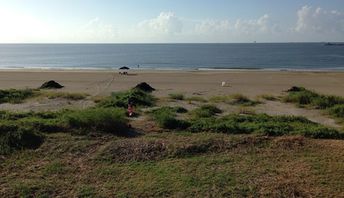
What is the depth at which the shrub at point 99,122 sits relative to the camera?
12.0m

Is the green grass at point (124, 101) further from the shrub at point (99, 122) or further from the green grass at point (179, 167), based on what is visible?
the green grass at point (179, 167)

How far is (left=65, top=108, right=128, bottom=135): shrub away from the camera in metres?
12.0

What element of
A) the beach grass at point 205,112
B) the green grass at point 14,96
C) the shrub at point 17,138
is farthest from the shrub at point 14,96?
the shrub at point 17,138

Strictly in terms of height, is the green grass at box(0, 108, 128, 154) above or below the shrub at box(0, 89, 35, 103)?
above

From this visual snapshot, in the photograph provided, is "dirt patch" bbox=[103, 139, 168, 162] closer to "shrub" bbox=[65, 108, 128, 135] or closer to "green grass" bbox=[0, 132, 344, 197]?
"green grass" bbox=[0, 132, 344, 197]

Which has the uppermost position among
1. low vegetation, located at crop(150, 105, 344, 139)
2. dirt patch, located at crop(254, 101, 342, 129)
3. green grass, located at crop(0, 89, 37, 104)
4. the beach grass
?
low vegetation, located at crop(150, 105, 344, 139)

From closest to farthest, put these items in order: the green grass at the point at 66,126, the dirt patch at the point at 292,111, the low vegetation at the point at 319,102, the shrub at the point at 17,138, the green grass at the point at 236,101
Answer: the shrub at the point at 17,138, the green grass at the point at 66,126, the dirt patch at the point at 292,111, the low vegetation at the point at 319,102, the green grass at the point at 236,101

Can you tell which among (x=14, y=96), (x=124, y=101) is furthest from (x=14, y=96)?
(x=124, y=101)

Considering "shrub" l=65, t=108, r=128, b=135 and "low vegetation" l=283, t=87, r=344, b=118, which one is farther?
"low vegetation" l=283, t=87, r=344, b=118

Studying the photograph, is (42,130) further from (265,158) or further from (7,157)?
(265,158)

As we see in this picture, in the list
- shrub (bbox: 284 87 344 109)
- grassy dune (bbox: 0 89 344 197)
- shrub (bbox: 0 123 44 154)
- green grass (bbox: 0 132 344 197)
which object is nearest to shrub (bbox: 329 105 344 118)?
shrub (bbox: 284 87 344 109)

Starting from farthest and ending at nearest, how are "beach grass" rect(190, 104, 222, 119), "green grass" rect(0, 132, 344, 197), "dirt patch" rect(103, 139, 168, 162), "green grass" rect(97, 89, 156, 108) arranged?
"green grass" rect(97, 89, 156, 108)
"beach grass" rect(190, 104, 222, 119)
"dirt patch" rect(103, 139, 168, 162)
"green grass" rect(0, 132, 344, 197)

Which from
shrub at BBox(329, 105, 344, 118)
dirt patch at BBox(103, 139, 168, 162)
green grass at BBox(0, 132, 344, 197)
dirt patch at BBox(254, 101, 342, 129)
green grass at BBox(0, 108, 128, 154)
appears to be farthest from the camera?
shrub at BBox(329, 105, 344, 118)

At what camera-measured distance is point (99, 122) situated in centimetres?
1209
